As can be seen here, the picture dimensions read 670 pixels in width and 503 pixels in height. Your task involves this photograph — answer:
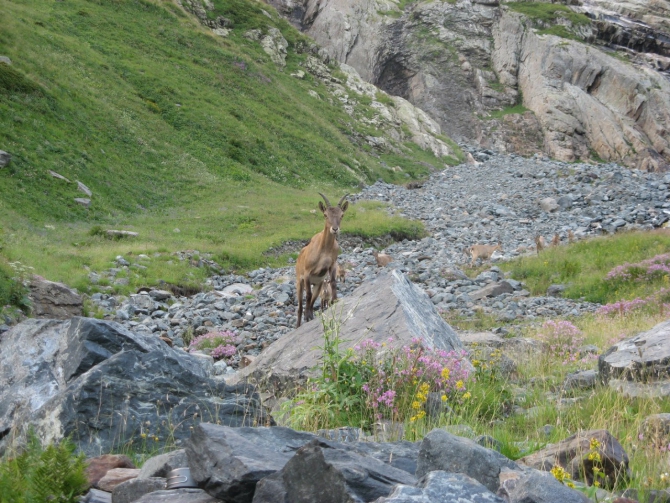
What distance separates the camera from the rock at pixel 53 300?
15164mm

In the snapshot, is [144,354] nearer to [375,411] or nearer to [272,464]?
[375,411]

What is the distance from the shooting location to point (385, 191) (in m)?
46.9

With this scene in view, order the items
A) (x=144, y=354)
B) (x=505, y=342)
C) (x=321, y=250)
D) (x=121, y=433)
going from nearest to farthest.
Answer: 1. (x=121, y=433)
2. (x=144, y=354)
3. (x=505, y=342)
4. (x=321, y=250)

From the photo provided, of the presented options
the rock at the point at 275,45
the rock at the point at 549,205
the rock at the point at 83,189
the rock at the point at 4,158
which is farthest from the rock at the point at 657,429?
the rock at the point at 275,45

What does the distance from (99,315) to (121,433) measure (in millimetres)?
11540

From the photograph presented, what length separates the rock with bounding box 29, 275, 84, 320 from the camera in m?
15.2

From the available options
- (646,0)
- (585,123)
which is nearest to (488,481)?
(585,123)

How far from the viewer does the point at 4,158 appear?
27000 millimetres

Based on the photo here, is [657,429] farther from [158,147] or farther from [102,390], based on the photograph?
[158,147]

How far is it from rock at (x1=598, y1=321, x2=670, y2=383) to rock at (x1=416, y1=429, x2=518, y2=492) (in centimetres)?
391

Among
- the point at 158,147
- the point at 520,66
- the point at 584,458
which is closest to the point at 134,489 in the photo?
the point at 584,458

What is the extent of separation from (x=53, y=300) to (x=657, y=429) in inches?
567

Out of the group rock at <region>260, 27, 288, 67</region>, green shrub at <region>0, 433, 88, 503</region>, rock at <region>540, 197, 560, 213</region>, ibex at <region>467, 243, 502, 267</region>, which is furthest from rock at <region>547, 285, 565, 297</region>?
rock at <region>260, 27, 288, 67</region>

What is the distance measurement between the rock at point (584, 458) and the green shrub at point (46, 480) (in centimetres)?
316
